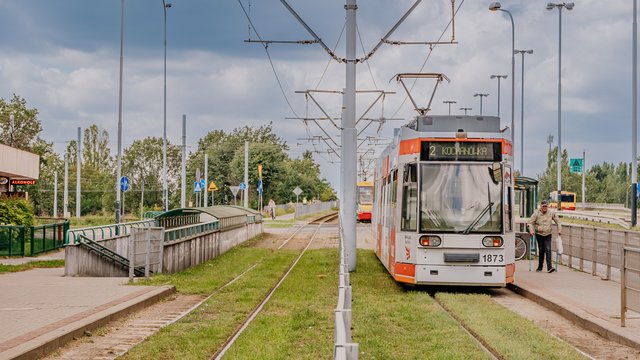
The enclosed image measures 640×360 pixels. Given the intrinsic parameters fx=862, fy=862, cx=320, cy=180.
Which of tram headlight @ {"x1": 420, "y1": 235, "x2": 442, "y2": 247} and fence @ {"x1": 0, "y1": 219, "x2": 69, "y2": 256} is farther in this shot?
fence @ {"x1": 0, "y1": 219, "x2": 69, "y2": 256}

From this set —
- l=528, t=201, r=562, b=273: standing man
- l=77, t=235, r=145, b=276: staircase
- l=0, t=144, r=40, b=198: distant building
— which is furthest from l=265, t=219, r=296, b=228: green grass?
l=528, t=201, r=562, b=273: standing man

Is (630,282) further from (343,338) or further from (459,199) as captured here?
(343,338)

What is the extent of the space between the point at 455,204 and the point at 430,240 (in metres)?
0.88

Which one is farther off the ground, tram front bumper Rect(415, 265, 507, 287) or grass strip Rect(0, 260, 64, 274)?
tram front bumper Rect(415, 265, 507, 287)

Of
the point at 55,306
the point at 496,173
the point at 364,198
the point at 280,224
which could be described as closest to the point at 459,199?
the point at 496,173

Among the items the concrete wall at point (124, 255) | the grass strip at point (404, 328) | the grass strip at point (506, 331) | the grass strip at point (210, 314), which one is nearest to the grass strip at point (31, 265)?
the concrete wall at point (124, 255)

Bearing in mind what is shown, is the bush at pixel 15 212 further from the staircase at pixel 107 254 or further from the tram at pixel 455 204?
the tram at pixel 455 204

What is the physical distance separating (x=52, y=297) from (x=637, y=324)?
10.2 meters

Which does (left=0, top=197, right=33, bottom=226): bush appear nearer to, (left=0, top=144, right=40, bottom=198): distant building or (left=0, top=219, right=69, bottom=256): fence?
(left=0, top=219, right=69, bottom=256): fence

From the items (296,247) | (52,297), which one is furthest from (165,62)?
(52,297)

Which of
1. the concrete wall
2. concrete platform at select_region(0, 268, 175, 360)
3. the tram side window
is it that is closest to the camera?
concrete platform at select_region(0, 268, 175, 360)

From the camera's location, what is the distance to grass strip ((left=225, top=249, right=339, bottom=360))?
10.4 m

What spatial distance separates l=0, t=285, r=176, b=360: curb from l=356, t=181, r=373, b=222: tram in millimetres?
47241

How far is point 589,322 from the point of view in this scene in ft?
41.8
